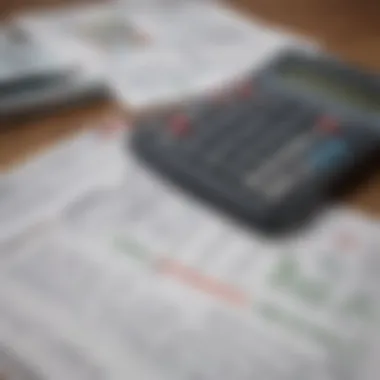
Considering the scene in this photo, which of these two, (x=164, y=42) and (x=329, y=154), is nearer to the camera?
(x=329, y=154)

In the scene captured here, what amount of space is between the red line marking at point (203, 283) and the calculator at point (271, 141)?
0.23 ft

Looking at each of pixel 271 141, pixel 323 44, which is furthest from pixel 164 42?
pixel 271 141

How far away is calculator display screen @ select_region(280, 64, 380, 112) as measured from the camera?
721 millimetres

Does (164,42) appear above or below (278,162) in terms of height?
above

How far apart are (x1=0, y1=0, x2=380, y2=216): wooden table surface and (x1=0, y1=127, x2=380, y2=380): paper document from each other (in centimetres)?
6

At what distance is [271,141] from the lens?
653mm

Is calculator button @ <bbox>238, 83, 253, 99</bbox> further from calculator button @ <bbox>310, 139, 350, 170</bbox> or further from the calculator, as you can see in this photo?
calculator button @ <bbox>310, 139, 350, 170</bbox>

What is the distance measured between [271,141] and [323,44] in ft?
0.92

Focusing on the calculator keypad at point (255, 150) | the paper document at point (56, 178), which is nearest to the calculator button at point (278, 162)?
the calculator keypad at point (255, 150)

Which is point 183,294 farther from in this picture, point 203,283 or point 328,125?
point 328,125

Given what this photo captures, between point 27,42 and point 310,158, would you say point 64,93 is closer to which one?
point 27,42

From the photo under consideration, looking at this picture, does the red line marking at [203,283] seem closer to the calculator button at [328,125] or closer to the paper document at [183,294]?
the paper document at [183,294]

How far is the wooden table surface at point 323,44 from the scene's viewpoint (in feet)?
2.14

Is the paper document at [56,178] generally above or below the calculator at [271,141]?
below
